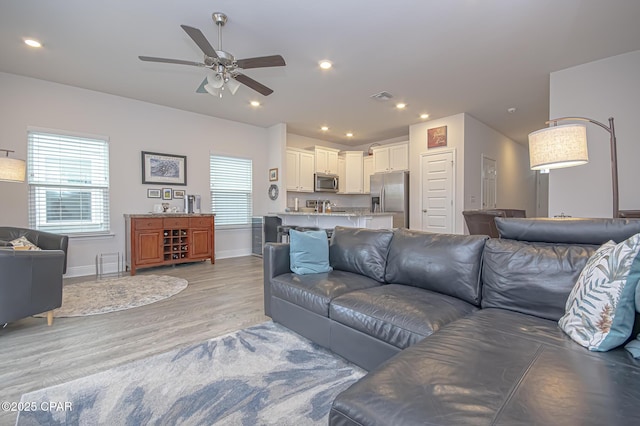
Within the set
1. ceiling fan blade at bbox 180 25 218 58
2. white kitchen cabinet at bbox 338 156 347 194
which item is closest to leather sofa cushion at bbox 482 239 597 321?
ceiling fan blade at bbox 180 25 218 58

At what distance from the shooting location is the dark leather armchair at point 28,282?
232 centimetres

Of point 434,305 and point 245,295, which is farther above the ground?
point 434,305

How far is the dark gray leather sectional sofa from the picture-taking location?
88cm

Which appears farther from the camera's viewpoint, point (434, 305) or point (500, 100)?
point (500, 100)

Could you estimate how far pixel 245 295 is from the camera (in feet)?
11.8

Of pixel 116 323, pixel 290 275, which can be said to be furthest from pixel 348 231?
pixel 116 323

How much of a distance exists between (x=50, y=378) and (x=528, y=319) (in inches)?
113

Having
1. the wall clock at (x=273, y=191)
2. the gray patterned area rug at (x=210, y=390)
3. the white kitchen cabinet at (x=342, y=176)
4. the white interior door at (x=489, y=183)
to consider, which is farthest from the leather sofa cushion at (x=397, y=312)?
the white kitchen cabinet at (x=342, y=176)

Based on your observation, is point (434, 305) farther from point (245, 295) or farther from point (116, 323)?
point (116, 323)

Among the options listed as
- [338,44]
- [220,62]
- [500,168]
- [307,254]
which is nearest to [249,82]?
[220,62]

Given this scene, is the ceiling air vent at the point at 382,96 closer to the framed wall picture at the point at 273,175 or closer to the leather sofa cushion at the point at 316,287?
the framed wall picture at the point at 273,175

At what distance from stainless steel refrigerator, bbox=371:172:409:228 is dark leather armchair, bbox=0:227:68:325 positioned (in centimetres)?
535

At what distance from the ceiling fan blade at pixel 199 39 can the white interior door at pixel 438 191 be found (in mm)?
4692

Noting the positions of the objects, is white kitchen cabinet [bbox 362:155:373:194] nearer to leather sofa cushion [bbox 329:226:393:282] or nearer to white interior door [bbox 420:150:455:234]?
white interior door [bbox 420:150:455:234]
